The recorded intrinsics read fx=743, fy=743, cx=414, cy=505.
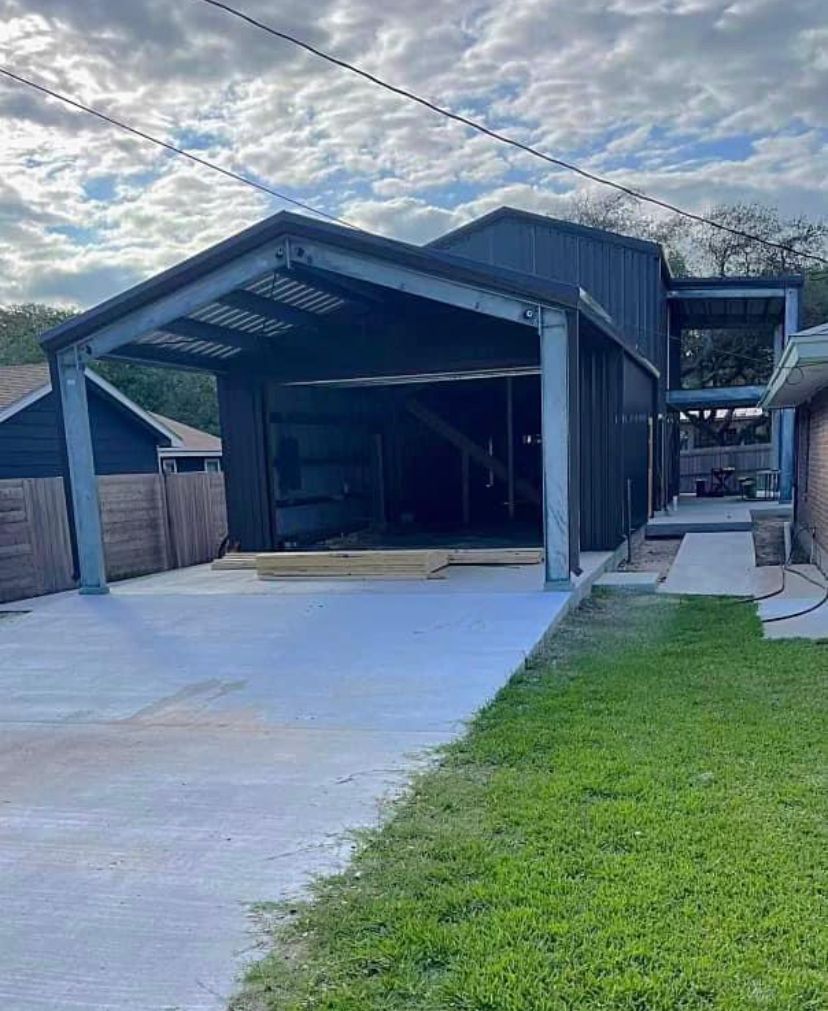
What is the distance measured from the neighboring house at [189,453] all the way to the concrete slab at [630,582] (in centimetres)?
1241

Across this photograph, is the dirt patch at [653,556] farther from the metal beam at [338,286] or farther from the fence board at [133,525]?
the fence board at [133,525]

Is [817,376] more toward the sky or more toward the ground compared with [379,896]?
more toward the sky

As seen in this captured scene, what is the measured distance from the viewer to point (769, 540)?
11.9m

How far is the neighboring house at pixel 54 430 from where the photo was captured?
13.0 metres

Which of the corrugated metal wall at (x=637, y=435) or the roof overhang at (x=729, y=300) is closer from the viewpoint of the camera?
the corrugated metal wall at (x=637, y=435)

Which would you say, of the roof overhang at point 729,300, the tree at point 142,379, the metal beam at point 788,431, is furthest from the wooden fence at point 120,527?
the tree at point 142,379

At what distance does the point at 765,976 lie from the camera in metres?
1.87

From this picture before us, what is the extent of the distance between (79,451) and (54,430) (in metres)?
6.51

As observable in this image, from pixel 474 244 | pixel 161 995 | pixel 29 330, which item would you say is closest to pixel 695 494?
pixel 474 244

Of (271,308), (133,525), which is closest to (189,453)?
(133,525)

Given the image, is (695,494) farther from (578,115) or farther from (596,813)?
(596,813)

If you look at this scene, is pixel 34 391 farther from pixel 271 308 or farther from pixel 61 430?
pixel 271 308

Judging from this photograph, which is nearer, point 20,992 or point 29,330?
point 20,992

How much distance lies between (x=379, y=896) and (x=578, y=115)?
10.4 m
